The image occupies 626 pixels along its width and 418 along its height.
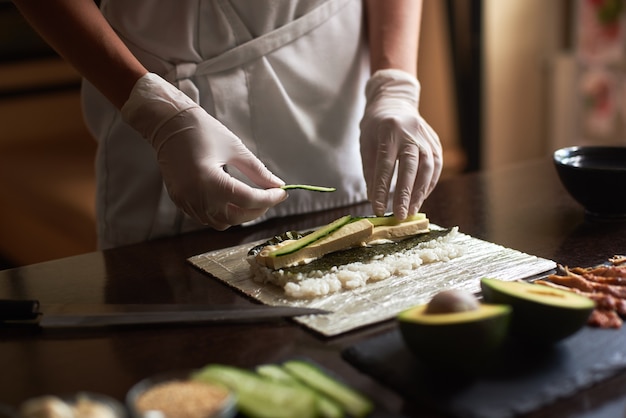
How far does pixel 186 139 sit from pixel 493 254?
651 mm

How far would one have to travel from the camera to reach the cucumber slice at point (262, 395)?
0.92 metres

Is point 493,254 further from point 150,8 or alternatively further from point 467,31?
point 467,31

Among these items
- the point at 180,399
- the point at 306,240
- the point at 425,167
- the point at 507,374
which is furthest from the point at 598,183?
the point at 180,399

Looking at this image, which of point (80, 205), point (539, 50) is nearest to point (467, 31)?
point (539, 50)

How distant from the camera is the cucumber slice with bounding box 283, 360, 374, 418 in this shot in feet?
3.10

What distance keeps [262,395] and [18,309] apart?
0.55 m

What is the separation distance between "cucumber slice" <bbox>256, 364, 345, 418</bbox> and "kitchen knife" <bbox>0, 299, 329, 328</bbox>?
177 mm

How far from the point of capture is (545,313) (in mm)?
1064

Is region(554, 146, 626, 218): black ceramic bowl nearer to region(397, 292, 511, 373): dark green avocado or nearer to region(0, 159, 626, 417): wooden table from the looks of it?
region(0, 159, 626, 417): wooden table

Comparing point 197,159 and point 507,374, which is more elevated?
point 197,159

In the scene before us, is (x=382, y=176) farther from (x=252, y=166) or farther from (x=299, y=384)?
(x=299, y=384)

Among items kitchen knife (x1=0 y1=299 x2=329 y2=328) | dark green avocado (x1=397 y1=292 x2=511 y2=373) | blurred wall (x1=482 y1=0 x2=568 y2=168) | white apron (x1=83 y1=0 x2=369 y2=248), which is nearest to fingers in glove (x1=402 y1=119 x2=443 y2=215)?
white apron (x1=83 y1=0 x2=369 y2=248)

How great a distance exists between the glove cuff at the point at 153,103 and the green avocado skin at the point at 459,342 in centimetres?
78

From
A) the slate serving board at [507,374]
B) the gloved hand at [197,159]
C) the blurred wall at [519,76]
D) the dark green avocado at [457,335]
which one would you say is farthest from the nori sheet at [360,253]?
the blurred wall at [519,76]
